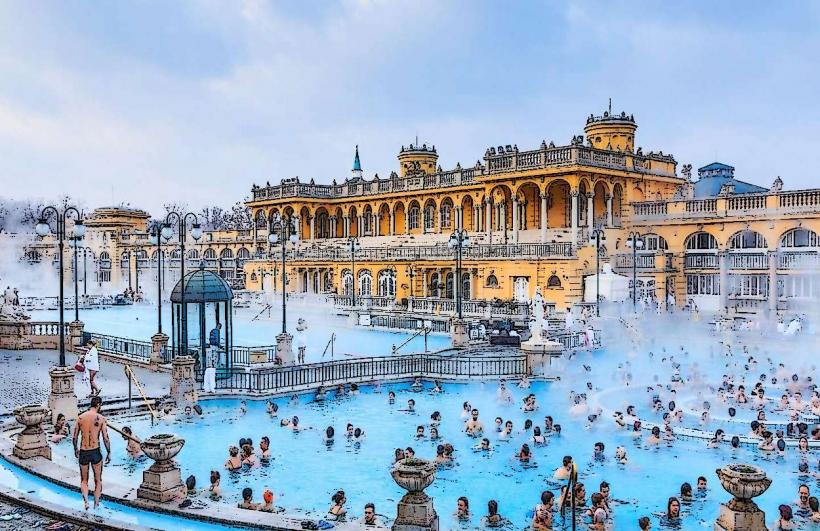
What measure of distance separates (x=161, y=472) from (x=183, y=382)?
28.8ft

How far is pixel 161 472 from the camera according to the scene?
11.1 metres

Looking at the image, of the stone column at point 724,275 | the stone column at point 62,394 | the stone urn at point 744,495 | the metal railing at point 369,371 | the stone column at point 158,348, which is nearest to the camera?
the stone urn at point 744,495

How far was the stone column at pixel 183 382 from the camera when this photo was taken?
768 inches

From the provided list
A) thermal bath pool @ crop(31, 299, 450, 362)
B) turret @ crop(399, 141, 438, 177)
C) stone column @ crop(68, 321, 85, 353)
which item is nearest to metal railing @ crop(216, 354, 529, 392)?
thermal bath pool @ crop(31, 299, 450, 362)

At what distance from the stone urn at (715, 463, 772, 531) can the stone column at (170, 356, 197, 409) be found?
14.0m

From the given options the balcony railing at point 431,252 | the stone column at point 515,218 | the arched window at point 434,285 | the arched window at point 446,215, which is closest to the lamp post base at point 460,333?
the balcony railing at point 431,252

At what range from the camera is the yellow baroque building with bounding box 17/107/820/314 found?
40031mm

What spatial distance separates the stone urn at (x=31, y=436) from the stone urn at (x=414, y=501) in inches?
295

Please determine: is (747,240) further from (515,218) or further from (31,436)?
(31,436)

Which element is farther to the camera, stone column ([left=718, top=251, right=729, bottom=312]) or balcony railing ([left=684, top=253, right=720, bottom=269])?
balcony railing ([left=684, top=253, right=720, bottom=269])

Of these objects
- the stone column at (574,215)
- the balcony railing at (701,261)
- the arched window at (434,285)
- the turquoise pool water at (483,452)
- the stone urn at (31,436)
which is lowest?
the turquoise pool water at (483,452)

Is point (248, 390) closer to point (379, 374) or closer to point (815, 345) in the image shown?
point (379, 374)

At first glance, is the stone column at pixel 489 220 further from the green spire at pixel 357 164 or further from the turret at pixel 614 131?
the green spire at pixel 357 164

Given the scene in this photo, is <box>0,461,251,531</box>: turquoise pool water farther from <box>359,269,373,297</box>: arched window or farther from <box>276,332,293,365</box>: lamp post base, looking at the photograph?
<box>359,269,373,297</box>: arched window
